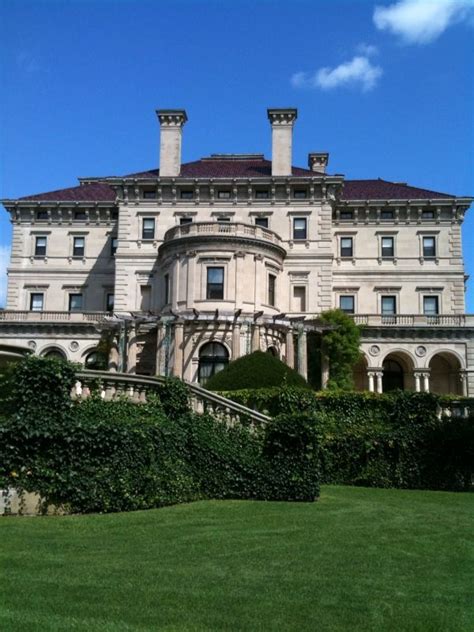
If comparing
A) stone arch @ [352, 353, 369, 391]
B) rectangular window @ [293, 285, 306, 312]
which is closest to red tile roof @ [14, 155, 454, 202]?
rectangular window @ [293, 285, 306, 312]

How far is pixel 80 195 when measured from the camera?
50.2 metres

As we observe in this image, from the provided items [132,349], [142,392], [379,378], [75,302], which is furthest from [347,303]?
[142,392]

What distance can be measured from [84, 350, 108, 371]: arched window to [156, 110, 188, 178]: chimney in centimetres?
1311

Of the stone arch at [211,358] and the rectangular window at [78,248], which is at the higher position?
the rectangular window at [78,248]

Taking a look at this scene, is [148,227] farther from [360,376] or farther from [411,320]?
[411,320]

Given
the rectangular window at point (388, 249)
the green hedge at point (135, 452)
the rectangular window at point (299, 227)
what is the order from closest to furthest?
the green hedge at point (135, 452) → the rectangular window at point (299, 227) → the rectangular window at point (388, 249)

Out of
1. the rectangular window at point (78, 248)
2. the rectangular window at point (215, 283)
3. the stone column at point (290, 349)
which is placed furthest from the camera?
the rectangular window at point (78, 248)

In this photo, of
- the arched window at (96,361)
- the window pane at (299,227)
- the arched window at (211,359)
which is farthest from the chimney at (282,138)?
the arched window at (96,361)

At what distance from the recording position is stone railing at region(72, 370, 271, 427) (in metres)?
15.5

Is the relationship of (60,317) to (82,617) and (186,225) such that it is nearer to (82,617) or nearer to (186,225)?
(186,225)

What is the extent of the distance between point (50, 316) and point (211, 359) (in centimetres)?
1338

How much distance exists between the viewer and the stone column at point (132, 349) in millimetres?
37603

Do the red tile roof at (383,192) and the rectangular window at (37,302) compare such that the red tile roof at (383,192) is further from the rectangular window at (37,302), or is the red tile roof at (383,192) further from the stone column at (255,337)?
the rectangular window at (37,302)

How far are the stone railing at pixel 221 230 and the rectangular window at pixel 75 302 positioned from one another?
10.7 m
